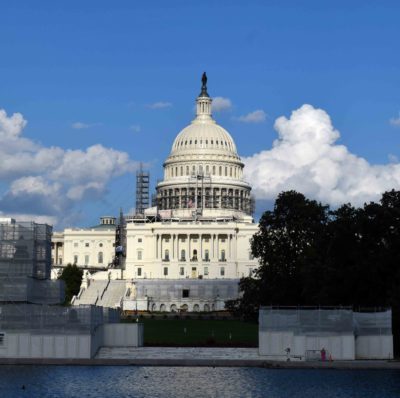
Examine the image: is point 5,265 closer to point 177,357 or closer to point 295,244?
point 177,357

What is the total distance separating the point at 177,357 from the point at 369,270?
15068 mm

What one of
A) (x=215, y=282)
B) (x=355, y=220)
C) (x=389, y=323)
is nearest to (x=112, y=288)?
(x=215, y=282)

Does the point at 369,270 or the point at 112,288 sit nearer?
the point at 369,270

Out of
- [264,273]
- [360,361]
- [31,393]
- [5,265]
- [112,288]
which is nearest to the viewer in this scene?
[31,393]

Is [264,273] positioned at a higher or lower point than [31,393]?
higher

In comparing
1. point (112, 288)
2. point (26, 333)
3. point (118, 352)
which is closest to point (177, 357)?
point (118, 352)

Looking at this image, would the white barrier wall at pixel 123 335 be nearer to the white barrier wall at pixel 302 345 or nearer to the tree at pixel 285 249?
the white barrier wall at pixel 302 345

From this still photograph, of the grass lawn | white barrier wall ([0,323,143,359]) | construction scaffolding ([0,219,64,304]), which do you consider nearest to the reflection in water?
white barrier wall ([0,323,143,359])

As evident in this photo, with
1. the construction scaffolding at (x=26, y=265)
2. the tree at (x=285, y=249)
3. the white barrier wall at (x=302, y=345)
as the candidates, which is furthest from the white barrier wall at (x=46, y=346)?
the tree at (x=285, y=249)

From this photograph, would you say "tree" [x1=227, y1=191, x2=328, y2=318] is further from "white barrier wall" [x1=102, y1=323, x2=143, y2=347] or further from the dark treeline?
"white barrier wall" [x1=102, y1=323, x2=143, y2=347]

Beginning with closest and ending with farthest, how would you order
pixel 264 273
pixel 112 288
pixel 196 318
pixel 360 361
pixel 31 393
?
pixel 31 393 → pixel 360 361 → pixel 264 273 → pixel 196 318 → pixel 112 288

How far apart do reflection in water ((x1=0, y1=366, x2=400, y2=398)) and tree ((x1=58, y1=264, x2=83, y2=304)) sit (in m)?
95.4

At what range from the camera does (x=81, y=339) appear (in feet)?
269

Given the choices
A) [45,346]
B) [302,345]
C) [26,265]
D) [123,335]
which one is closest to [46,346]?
[45,346]
